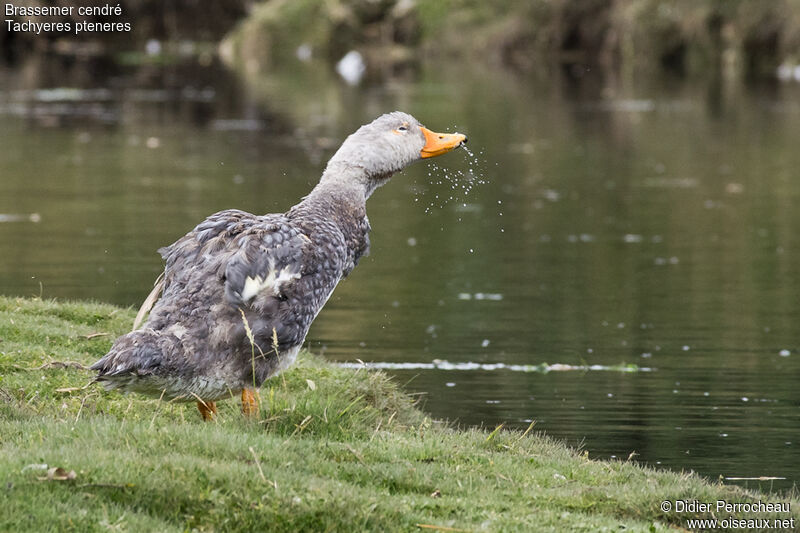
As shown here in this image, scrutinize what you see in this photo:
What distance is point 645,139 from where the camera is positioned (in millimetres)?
33625

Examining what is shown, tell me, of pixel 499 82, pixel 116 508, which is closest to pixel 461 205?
pixel 116 508

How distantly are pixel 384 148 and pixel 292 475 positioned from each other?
249 cm

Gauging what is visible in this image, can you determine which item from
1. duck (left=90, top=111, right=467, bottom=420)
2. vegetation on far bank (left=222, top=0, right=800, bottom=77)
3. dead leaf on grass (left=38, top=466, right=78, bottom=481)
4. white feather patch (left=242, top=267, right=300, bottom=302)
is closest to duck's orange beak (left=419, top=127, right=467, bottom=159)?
duck (left=90, top=111, right=467, bottom=420)

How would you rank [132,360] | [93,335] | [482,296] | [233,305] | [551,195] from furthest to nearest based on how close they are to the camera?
1. [551,195]
2. [482,296]
3. [93,335]
4. [233,305]
5. [132,360]

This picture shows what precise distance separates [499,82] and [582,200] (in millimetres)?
31600

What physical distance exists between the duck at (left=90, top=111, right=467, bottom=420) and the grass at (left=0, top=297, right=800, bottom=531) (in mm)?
239

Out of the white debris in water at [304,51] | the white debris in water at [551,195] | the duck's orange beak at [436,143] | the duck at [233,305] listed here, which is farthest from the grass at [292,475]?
the white debris in water at [304,51]

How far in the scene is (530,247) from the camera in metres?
19.1

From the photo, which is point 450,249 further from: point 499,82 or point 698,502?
point 499,82

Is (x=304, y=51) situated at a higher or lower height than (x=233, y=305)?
higher

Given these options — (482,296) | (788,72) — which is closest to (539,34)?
(788,72)

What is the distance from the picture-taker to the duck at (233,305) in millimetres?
6959

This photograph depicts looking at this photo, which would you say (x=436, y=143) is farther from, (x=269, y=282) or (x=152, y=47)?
(x=152, y=47)

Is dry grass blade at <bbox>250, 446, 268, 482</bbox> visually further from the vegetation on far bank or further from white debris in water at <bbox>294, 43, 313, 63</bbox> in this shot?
white debris in water at <bbox>294, 43, 313, 63</bbox>
